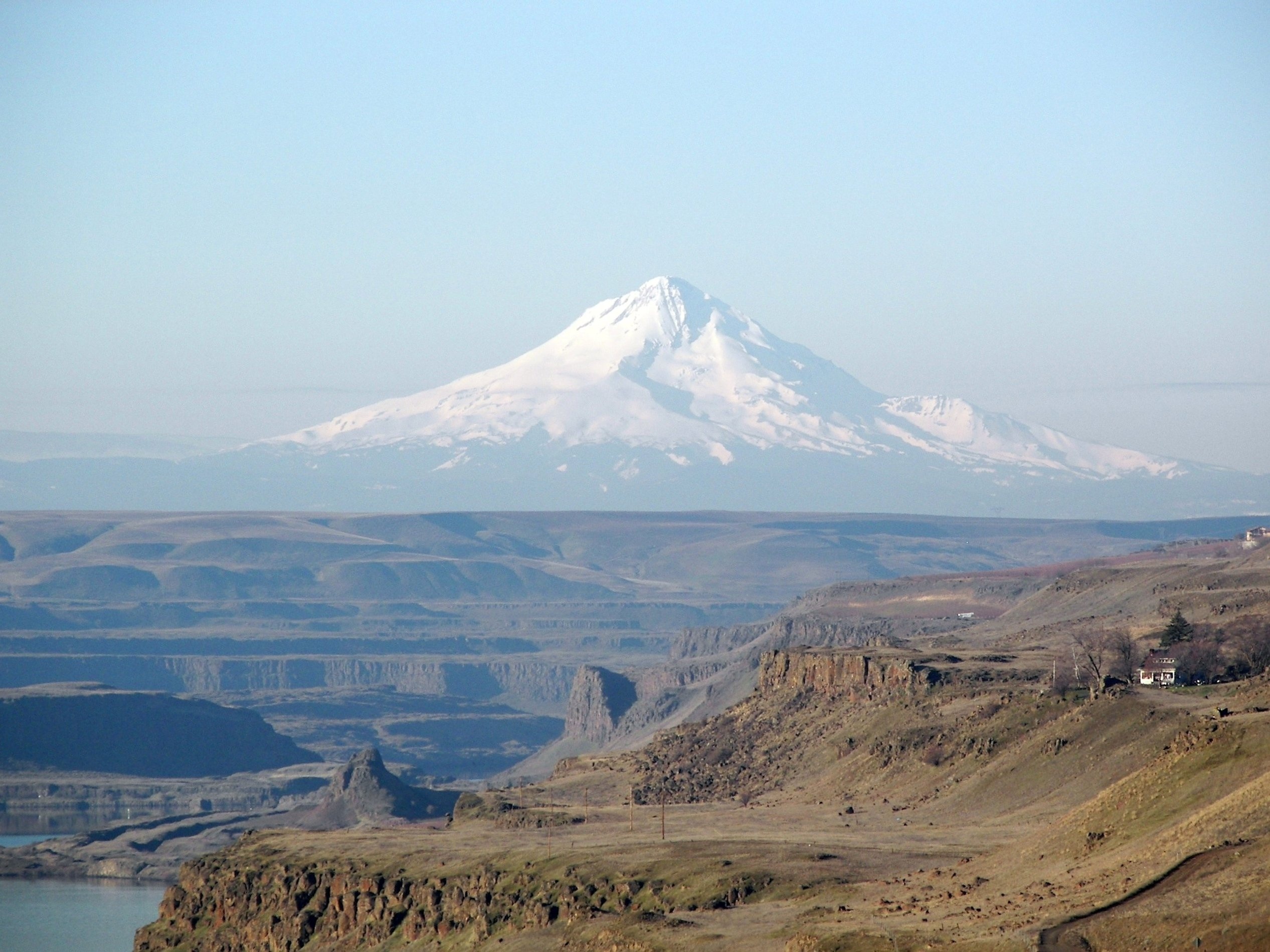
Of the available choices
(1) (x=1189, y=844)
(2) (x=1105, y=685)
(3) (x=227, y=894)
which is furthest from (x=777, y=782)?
(1) (x=1189, y=844)

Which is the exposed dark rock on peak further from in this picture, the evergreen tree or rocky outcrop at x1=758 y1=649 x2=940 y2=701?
the evergreen tree

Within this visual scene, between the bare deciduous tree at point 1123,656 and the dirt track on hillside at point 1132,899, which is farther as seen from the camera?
the bare deciduous tree at point 1123,656

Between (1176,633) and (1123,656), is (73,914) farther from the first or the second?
(1176,633)

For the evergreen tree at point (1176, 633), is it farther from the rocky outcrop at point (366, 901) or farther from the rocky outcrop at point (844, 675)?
the rocky outcrop at point (366, 901)

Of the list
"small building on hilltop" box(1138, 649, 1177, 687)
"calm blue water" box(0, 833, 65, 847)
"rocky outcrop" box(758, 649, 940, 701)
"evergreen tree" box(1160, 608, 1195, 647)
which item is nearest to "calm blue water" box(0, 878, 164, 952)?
"calm blue water" box(0, 833, 65, 847)

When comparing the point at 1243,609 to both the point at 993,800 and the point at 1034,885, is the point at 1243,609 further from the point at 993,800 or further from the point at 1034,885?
the point at 1034,885

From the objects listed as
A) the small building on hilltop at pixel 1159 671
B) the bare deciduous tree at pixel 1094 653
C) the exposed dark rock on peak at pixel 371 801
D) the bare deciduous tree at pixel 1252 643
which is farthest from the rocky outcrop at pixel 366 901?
the exposed dark rock on peak at pixel 371 801

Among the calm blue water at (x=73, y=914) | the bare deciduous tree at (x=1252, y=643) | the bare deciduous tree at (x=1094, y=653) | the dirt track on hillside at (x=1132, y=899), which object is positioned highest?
the bare deciduous tree at (x=1252, y=643)
